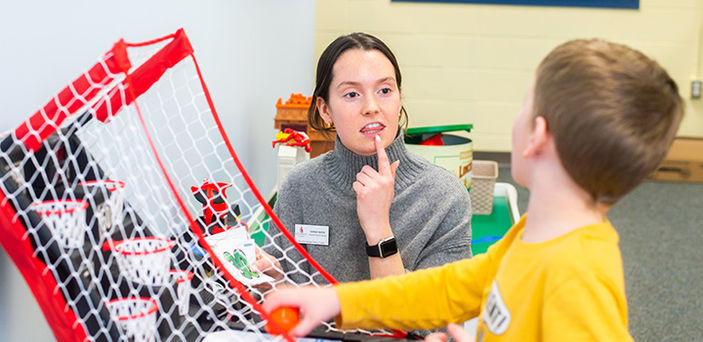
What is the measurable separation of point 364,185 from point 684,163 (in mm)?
3430

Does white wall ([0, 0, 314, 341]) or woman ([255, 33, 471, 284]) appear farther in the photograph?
woman ([255, 33, 471, 284])

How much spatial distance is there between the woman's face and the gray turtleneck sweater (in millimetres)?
35

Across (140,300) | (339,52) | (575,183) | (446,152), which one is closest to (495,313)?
(575,183)

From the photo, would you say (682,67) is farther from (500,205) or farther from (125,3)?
(125,3)

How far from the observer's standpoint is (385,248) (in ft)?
3.51

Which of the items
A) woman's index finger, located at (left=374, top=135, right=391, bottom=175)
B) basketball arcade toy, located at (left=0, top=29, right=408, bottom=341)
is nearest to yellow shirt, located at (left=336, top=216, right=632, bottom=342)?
basketball arcade toy, located at (left=0, top=29, right=408, bottom=341)

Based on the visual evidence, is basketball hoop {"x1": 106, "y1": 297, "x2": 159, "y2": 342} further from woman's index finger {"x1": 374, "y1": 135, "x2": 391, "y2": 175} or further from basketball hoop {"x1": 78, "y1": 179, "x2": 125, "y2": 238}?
woman's index finger {"x1": 374, "y1": 135, "x2": 391, "y2": 175}

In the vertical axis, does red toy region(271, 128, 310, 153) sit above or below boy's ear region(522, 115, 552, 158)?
below

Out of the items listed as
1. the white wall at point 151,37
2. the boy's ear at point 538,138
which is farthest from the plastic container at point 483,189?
the boy's ear at point 538,138

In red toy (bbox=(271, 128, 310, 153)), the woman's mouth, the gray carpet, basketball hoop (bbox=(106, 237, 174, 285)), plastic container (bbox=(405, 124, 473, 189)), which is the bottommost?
the gray carpet

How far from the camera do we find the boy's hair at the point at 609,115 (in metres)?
0.58

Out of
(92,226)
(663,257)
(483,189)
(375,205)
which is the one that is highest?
(92,226)

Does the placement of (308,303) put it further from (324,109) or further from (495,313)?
(324,109)

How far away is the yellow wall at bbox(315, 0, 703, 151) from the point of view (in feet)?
12.6
